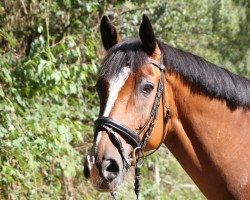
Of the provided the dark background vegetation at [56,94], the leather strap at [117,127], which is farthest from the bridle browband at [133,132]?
the dark background vegetation at [56,94]

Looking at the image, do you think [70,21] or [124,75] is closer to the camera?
[124,75]

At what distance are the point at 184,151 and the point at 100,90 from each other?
2.10 ft

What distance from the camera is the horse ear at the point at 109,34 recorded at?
120 inches

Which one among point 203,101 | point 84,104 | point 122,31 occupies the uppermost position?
point 203,101

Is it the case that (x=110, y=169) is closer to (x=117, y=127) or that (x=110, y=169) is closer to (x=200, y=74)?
(x=117, y=127)

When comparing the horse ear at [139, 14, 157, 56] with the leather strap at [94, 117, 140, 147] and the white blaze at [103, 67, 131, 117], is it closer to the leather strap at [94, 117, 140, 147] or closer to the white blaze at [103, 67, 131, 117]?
the white blaze at [103, 67, 131, 117]

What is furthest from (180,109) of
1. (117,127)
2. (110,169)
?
(110,169)

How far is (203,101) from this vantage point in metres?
2.92

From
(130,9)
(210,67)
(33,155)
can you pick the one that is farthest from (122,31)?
(210,67)

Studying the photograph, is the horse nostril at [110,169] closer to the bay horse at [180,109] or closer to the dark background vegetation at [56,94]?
the bay horse at [180,109]

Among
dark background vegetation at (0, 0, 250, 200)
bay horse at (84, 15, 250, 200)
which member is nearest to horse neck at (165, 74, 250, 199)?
bay horse at (84, 15, 250, 200)

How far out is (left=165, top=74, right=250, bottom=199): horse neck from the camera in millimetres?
2895

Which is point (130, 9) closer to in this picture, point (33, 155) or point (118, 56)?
point (33, 155)

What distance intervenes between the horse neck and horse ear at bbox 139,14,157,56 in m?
0.20
